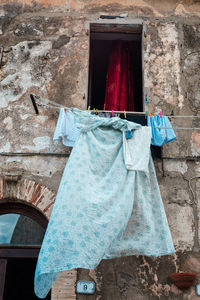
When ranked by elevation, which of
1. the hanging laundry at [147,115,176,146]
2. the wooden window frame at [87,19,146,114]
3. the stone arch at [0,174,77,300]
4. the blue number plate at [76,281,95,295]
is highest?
the wooden window frame at [87,19,146,114]

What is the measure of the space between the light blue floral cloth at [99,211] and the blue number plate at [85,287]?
24.9 inches

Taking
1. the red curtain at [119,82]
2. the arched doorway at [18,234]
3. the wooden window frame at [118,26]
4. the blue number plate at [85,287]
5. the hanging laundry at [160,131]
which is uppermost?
the wooden window frame at [118,26]

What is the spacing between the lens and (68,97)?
16.9ft

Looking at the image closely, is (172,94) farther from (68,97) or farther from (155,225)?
(155,225)

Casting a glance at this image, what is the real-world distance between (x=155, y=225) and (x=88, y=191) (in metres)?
0.93

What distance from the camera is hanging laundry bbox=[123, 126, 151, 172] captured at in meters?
4.01

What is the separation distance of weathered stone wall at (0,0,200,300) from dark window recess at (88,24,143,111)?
181mm

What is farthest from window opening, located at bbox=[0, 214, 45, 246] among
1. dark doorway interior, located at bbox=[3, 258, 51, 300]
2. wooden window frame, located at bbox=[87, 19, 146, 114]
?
wooden window frame, located at bbox=[87, 19, 146, 114]

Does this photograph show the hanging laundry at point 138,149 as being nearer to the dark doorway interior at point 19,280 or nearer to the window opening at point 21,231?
the window opening at point 21,231

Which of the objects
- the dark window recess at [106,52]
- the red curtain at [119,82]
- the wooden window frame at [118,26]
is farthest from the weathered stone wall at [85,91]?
the red curtain at [119,82]

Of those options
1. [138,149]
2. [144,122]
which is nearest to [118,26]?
[144,122]

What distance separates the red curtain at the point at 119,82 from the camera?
5542mm

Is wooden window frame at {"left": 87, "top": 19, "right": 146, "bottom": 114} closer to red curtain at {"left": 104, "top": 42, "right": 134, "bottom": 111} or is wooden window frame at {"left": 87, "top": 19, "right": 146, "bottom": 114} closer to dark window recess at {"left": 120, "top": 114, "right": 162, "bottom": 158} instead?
red curtain at {"left": 104, "top": 42, "right": 134, "bottom": 111}

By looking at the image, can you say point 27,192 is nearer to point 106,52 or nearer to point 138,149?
point 138,149
